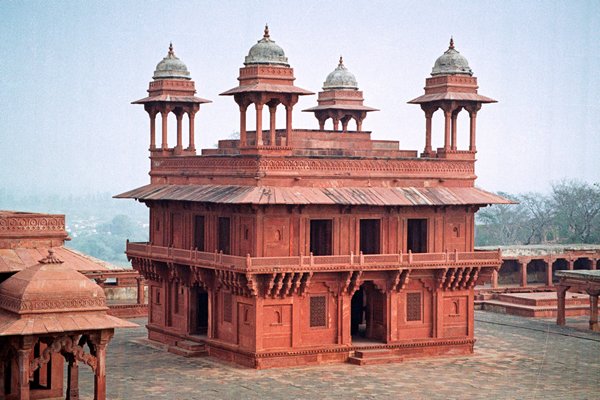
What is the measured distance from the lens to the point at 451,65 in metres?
40.4

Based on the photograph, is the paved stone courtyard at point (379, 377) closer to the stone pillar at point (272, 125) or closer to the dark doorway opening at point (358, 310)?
the dark doorway opening at point (358, 310)

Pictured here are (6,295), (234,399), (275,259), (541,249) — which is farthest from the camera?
(541,249)

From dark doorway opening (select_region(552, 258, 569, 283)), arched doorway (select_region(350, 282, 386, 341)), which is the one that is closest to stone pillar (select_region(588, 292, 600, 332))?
arched doorway (select_region(350, 282, 386, 341))

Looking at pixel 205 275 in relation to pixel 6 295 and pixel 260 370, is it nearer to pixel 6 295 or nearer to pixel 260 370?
pixel 260 370

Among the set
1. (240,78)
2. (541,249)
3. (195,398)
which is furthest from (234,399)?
(541,249)

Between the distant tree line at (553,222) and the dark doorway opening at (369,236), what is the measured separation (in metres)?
43.5

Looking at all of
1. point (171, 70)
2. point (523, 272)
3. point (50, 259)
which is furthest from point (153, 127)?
point (523, 272)

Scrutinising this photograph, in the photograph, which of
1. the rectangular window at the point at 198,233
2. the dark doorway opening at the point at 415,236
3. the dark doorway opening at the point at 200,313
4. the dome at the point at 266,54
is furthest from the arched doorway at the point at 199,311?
the dome at the point at 266,54

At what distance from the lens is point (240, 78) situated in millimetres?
37812

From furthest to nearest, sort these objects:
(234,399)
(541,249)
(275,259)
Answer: (541,249) < (275,259) < (234,399)

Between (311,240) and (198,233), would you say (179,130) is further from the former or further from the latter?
(311,240)

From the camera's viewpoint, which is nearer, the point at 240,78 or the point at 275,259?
the point at 275,259

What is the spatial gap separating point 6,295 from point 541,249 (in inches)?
1514

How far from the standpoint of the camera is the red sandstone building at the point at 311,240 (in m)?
36.1
